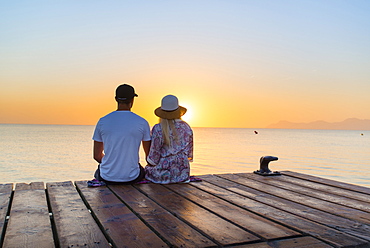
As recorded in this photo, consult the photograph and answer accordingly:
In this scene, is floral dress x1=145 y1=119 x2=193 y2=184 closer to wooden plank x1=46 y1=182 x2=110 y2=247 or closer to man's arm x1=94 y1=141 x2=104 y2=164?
man's arm x1=94 y1=141 x2=104 y2=164

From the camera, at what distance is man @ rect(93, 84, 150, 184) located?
4.25 meters

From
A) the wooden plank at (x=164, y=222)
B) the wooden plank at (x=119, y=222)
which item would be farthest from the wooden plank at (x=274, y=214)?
the wooden plank at (x=119, y=222)

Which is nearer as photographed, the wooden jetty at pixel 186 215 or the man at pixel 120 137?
the wooden jetty at pixel 186 215

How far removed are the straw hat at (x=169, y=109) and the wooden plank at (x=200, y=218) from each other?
988mm

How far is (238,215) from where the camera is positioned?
307cm

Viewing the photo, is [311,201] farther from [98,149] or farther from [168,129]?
[98,149]

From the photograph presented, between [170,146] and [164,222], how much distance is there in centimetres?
187

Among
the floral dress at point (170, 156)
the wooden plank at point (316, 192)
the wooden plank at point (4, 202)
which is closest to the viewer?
the wooden plank at point (4, 202)

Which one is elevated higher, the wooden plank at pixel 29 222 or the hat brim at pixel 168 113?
the hat brim at pixel 168 113

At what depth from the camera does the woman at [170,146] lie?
4.49m

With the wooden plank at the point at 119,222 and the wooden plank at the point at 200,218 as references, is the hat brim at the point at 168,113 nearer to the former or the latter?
the wooden plank at the point at 200,218

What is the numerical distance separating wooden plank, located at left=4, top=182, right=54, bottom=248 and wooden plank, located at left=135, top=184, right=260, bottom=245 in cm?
111

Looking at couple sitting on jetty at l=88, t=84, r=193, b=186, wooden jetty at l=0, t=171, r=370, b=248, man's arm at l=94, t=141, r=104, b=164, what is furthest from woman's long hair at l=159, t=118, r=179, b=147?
man's arm at l=94, t=141, r=104, b=164

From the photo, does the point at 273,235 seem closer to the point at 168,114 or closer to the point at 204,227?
the point at 204,227
